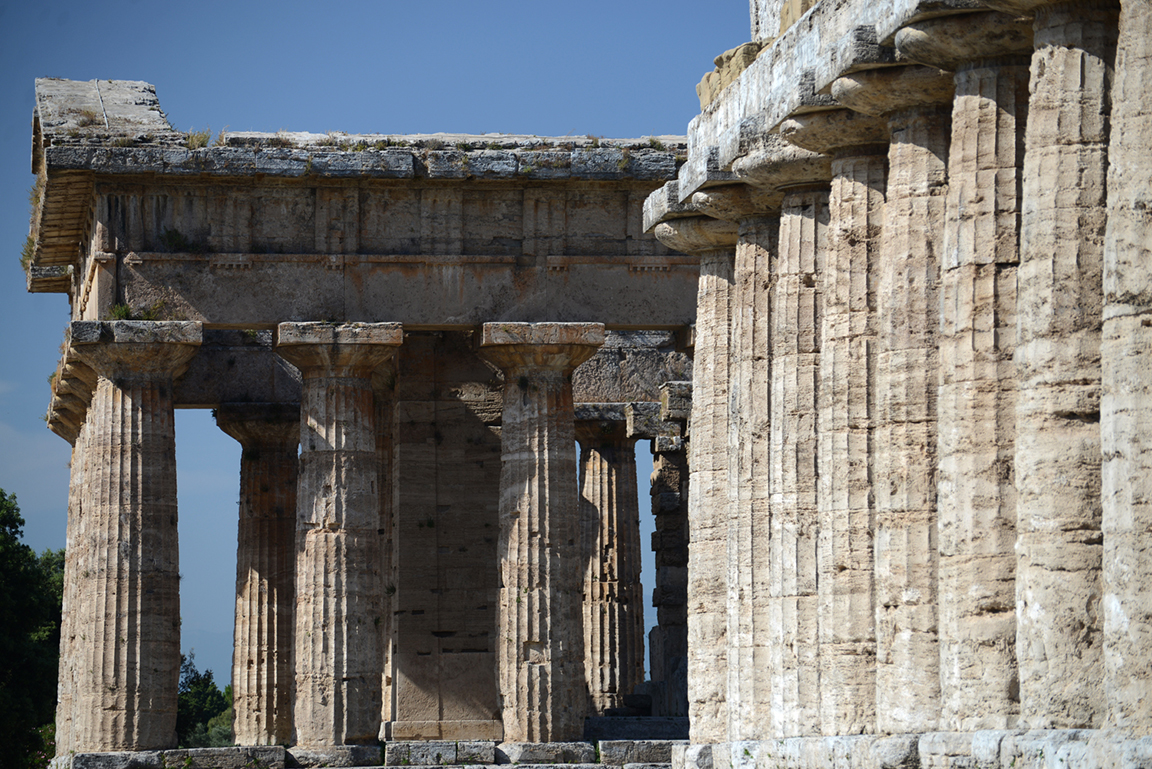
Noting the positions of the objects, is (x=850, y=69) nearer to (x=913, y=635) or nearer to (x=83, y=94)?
(x=913, y=635)

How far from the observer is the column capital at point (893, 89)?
1756cm

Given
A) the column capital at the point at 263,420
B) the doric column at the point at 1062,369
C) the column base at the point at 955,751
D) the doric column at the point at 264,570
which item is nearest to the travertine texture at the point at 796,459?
the column base at the point at 955,751

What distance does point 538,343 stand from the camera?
34812 mm

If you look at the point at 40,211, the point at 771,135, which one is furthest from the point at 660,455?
the point at 771,135

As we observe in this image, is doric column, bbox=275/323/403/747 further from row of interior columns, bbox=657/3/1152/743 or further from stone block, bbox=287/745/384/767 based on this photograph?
row of interior columns, bbox=657/3/1152/743

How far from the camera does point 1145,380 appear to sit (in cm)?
1370

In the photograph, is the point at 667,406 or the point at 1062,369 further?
the point at 667,406

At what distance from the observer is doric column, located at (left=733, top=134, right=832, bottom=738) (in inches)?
788

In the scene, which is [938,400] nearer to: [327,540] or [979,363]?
[979,363]

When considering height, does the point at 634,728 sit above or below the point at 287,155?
below

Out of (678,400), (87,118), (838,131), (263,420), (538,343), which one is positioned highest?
(87,118)

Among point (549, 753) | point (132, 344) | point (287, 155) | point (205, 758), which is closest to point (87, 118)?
point (287, 155)

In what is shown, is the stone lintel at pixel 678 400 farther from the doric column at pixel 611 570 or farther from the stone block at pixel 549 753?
the stone block at pixel 549 753

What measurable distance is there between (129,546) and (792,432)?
16.9 m
